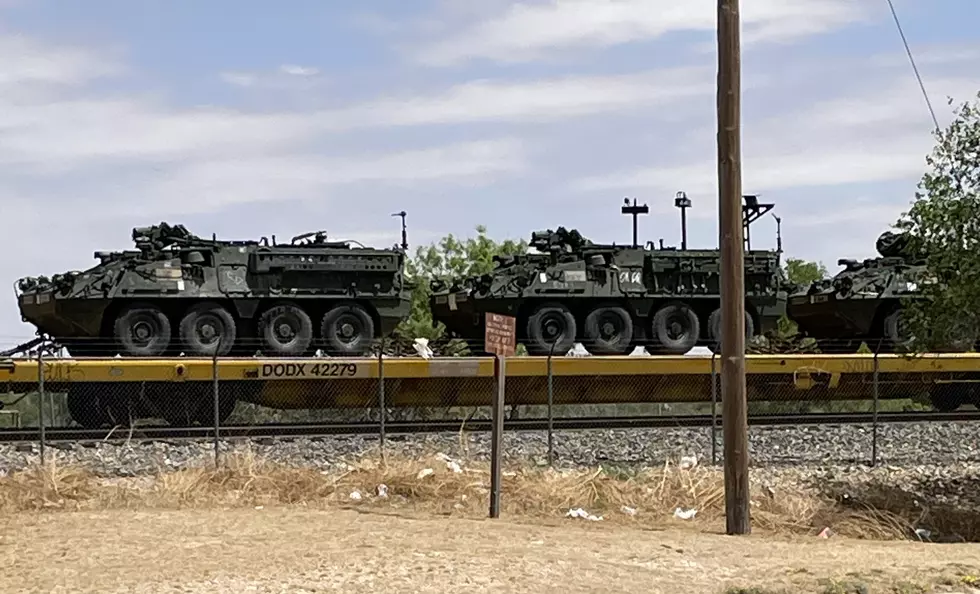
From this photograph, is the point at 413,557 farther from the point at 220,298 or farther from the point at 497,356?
the point at 220,298

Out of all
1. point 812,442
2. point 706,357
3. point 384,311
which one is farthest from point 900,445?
point 384,311

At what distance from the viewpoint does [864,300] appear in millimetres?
28203

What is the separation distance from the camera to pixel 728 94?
13.1 metres

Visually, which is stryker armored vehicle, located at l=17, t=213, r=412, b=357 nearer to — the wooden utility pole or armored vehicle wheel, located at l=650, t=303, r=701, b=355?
armored vehicle wheel, located at l=650, t=303, r=701, b=355

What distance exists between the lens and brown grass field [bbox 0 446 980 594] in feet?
31.9

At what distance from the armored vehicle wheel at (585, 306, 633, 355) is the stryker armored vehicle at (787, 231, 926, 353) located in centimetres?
431

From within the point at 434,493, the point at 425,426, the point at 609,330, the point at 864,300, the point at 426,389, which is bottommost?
the point at 434,493

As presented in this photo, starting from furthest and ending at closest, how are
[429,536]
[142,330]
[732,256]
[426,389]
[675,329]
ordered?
[675,329], [142,330], [426,389], [732,256], [429,536]

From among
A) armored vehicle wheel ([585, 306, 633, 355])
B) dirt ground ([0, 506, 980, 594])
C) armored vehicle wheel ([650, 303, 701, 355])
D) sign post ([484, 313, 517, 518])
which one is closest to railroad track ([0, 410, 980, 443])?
armored vehicle wheel ([585, 306, 633, 355])

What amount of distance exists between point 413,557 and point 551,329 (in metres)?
16.1

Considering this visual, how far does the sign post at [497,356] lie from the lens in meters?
13.2

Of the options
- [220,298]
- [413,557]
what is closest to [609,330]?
[220,298]

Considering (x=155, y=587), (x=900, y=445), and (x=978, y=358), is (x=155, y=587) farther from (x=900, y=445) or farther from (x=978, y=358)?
(x=978, y=358)

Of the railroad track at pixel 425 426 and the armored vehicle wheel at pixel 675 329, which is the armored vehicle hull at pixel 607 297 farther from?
the railroad track at pixel 425 426
